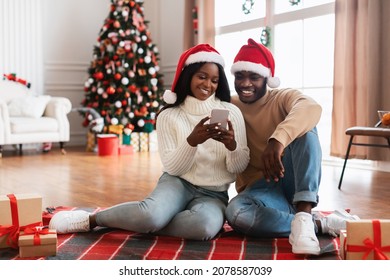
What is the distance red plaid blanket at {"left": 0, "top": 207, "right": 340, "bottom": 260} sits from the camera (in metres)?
1.88

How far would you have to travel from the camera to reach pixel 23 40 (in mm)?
6773

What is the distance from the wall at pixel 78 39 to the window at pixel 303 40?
1363mm

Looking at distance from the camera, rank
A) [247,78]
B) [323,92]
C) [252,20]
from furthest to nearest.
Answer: [252,20] < [323,92] < [247,78]

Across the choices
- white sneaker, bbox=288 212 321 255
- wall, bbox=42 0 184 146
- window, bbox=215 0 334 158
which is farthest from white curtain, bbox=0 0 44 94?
white sneaker, bbox=288 212 321 255

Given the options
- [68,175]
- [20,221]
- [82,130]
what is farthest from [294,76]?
[20,221]

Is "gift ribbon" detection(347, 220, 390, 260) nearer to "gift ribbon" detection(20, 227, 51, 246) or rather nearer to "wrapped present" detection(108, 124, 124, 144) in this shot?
"gift ribbon" detection(20, 227, 51, 246)

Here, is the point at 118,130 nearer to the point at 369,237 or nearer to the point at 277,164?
the point at 277,164

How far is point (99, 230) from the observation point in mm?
2232

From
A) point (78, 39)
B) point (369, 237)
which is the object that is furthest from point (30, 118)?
point (369, 237)

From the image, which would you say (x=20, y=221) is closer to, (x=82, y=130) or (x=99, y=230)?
(x=99, y=230)

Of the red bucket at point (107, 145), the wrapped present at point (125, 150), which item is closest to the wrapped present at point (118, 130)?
the wrapped present at point (125, 150)

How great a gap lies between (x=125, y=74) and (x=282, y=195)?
14.1 ft

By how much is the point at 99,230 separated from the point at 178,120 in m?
0.52

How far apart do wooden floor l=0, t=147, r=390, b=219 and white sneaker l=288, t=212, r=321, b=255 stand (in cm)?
83
